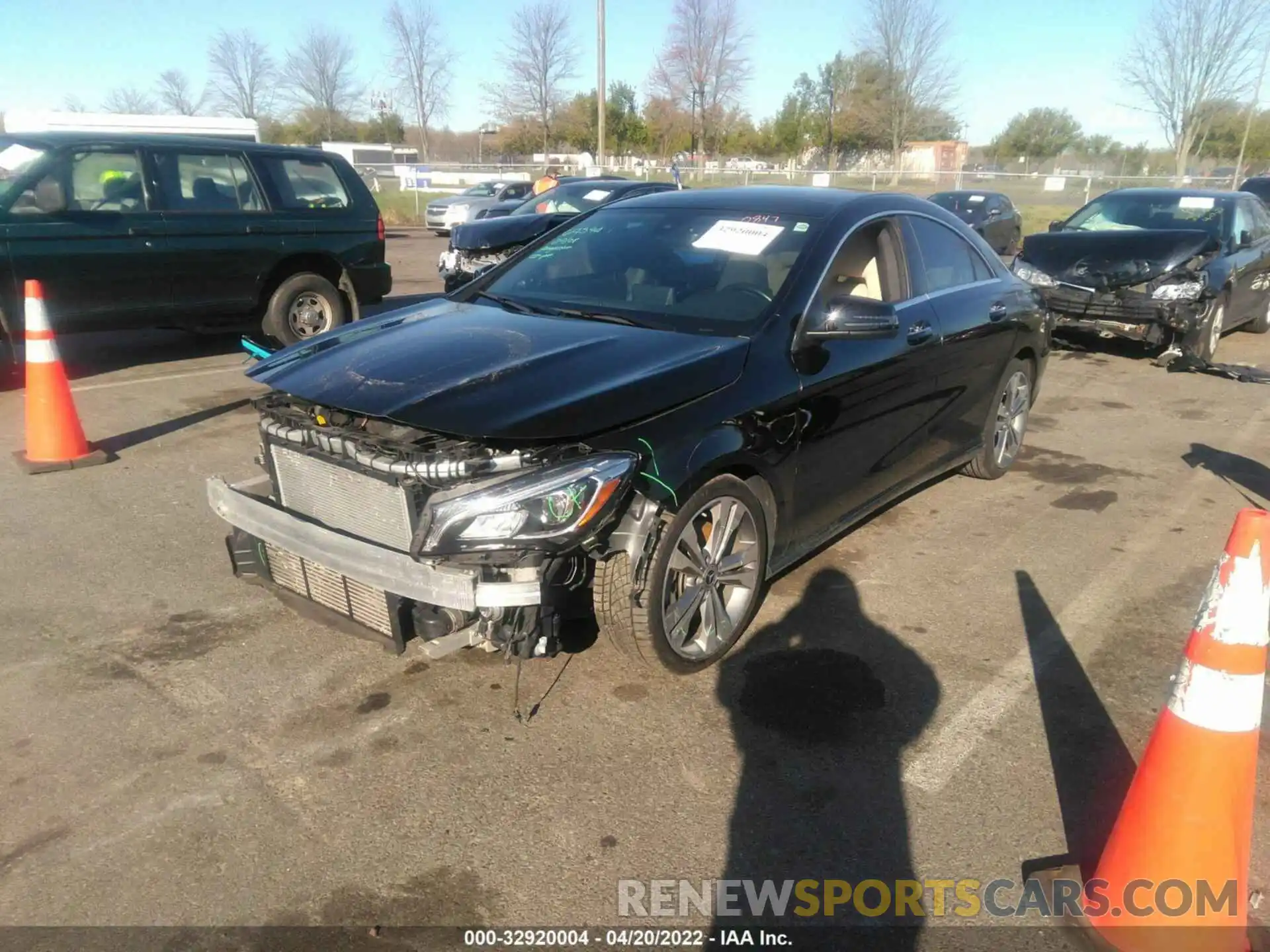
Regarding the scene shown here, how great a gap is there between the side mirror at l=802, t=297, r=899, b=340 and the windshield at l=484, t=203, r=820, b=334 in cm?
23

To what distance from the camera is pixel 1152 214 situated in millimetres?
10578

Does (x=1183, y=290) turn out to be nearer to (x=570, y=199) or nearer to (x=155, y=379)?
(x=570, y=199)

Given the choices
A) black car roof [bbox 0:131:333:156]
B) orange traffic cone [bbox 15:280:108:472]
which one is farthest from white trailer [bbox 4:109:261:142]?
orange traffic cone [bbox 15:280:108:472]

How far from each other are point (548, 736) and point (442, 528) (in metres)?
0.83

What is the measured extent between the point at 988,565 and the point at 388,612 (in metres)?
2.98

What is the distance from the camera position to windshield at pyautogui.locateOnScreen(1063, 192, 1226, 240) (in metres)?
10.1

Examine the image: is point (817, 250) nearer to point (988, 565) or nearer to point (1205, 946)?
point (988, 565)

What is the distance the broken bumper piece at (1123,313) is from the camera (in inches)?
356

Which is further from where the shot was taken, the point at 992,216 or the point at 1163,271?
the point at 992,216

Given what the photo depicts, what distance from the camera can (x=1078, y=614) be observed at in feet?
13.6

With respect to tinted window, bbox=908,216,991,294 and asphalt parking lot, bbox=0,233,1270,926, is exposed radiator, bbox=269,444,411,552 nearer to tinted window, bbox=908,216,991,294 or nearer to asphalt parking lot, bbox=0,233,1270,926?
asphalt parking lot, bbox=0,233,1270,926

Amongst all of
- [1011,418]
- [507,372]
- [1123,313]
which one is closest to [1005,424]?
[1011,418]

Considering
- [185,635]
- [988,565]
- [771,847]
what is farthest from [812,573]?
[185,635]

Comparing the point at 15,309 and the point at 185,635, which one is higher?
the point at 15,309
